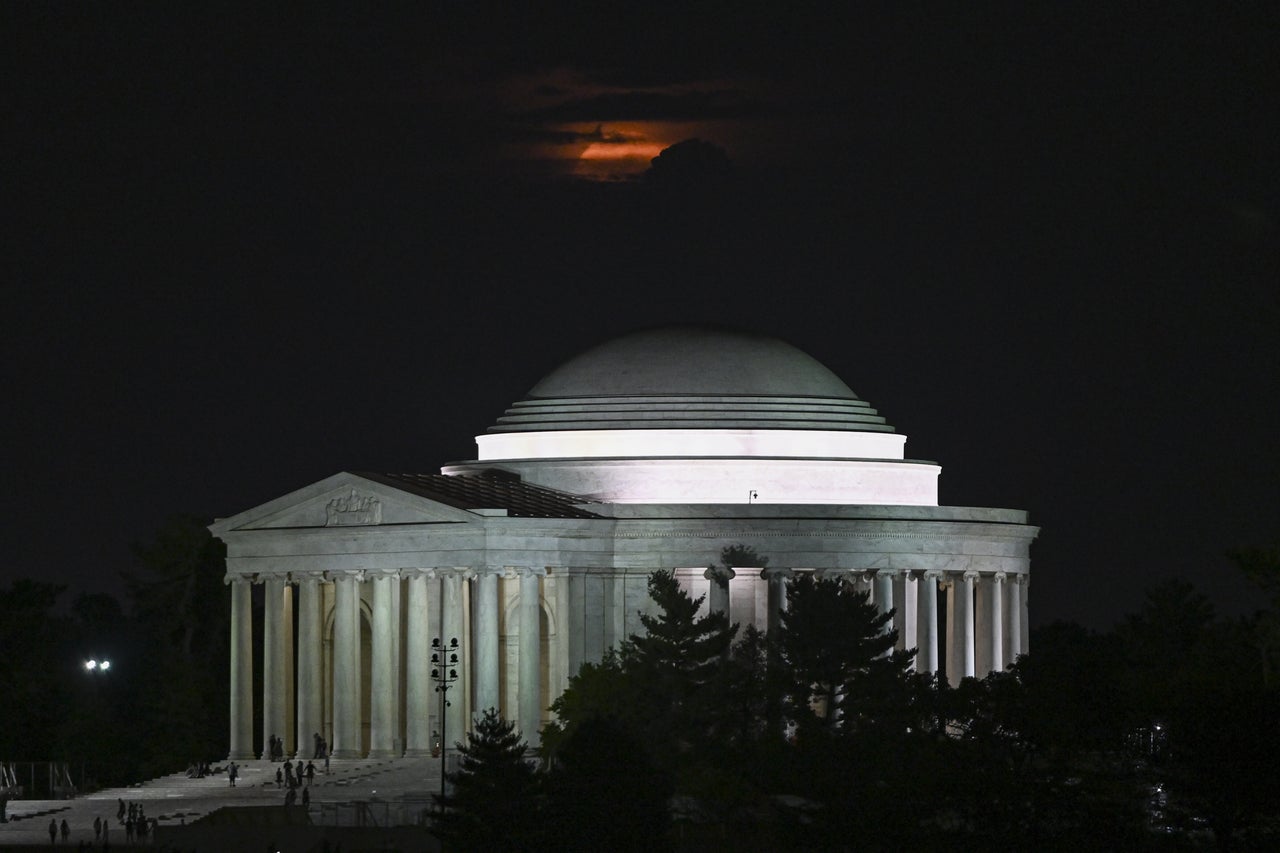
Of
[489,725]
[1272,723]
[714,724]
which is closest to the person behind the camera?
[1272,723]

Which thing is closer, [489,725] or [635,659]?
[489,725]

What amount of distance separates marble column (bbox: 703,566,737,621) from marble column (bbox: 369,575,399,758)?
14.7m

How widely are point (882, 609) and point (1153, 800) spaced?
1857 inches

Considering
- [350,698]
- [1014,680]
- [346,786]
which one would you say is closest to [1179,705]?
[1014,680]

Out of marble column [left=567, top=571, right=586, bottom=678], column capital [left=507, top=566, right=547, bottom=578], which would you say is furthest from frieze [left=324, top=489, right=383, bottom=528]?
marble column [left=567, top=571, right=586, bottom=678]

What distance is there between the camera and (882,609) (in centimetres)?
19988

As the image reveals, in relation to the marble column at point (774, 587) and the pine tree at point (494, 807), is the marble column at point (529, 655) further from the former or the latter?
the pine tree at point (494, 807)

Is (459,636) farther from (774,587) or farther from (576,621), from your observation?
(774,587)

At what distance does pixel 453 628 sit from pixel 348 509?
7.57m

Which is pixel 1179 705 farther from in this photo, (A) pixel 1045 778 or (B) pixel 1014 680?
(B) pixel 1014 680

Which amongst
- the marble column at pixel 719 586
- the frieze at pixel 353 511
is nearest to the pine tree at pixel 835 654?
the marble column at pixel 719 586

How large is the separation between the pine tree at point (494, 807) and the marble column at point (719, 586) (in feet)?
141

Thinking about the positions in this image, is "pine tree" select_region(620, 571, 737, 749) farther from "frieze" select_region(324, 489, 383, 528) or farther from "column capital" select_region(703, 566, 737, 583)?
"frieze" select_region(324, 489, 383, 528)

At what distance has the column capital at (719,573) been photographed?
649 feet
